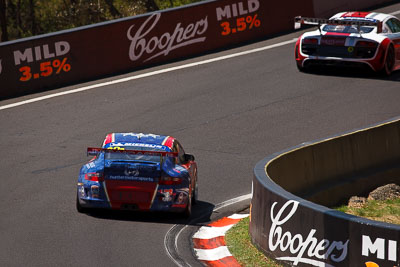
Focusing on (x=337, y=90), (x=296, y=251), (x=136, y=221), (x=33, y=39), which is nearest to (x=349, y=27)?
(x=337, y=90)

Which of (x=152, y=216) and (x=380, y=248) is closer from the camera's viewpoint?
(x=380, y=248)

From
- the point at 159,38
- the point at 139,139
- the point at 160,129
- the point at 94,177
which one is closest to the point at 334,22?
the point at 159,38

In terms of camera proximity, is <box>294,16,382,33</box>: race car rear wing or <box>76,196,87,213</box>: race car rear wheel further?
<box>294,16,382,33</box>: race car rear wing

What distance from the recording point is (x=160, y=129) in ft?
60.0

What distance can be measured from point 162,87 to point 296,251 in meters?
12.4

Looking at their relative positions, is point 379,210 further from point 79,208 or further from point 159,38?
point 159,38

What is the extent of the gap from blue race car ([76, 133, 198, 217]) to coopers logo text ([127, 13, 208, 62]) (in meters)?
11.2

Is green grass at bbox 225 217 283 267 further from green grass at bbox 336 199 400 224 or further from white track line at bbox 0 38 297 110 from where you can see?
white track line at bbox 0 38 297 110

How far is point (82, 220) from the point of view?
12469 mm

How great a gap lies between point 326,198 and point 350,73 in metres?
10.2

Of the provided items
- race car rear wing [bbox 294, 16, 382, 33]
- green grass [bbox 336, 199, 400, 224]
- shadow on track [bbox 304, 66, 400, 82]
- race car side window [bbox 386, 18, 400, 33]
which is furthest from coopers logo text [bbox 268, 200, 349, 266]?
race car side window [bbox 386, 18, 400, 33]

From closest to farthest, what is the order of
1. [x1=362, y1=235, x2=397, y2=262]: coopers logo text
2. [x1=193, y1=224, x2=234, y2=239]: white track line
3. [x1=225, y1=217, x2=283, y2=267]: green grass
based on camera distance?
[x1=362, y1=235, x2=397, y2=262]: coopers logo text < [x1=225, y1=217, x2=283, y2=267]: green grass < [x1=193, y1=224, x2=234, y2=239]: white track line

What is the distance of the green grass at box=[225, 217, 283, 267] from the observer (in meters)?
10.5

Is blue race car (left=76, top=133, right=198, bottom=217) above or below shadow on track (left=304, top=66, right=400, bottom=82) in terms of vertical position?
above
